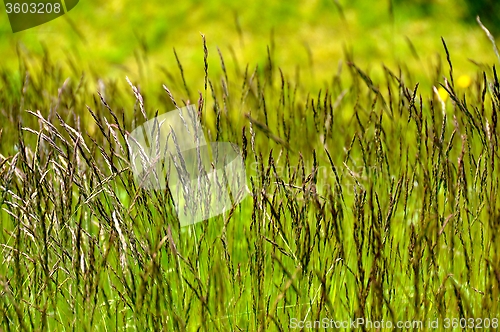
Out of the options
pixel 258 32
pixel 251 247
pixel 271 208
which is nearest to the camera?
pixel 271 208

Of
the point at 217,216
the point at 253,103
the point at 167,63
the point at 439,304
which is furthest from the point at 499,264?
the point at 167,63

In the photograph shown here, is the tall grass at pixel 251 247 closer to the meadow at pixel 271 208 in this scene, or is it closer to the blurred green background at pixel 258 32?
the meadow at pixel 271 208

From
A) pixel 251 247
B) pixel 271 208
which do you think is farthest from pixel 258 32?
pixel 271 208

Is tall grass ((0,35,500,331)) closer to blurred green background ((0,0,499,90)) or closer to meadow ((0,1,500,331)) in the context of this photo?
meadow ((0,1,500,331))

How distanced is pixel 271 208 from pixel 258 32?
4770 mm

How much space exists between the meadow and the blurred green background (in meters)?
0.06

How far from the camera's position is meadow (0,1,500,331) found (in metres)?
1.42

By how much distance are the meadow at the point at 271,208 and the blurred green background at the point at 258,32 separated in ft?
0.19

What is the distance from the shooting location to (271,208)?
1320mm

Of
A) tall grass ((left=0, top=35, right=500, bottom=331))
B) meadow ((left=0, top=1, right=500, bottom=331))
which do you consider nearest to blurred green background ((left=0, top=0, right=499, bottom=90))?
meadow ((left=0, top=1, right=500, bottom=331))

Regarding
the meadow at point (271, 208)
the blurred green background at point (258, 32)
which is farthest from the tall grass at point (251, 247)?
the blurred green background at point (258, 32)

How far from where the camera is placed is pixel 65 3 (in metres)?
5.20

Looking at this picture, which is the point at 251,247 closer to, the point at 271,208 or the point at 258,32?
the point at 271,208

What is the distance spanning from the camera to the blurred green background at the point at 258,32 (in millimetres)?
5602
